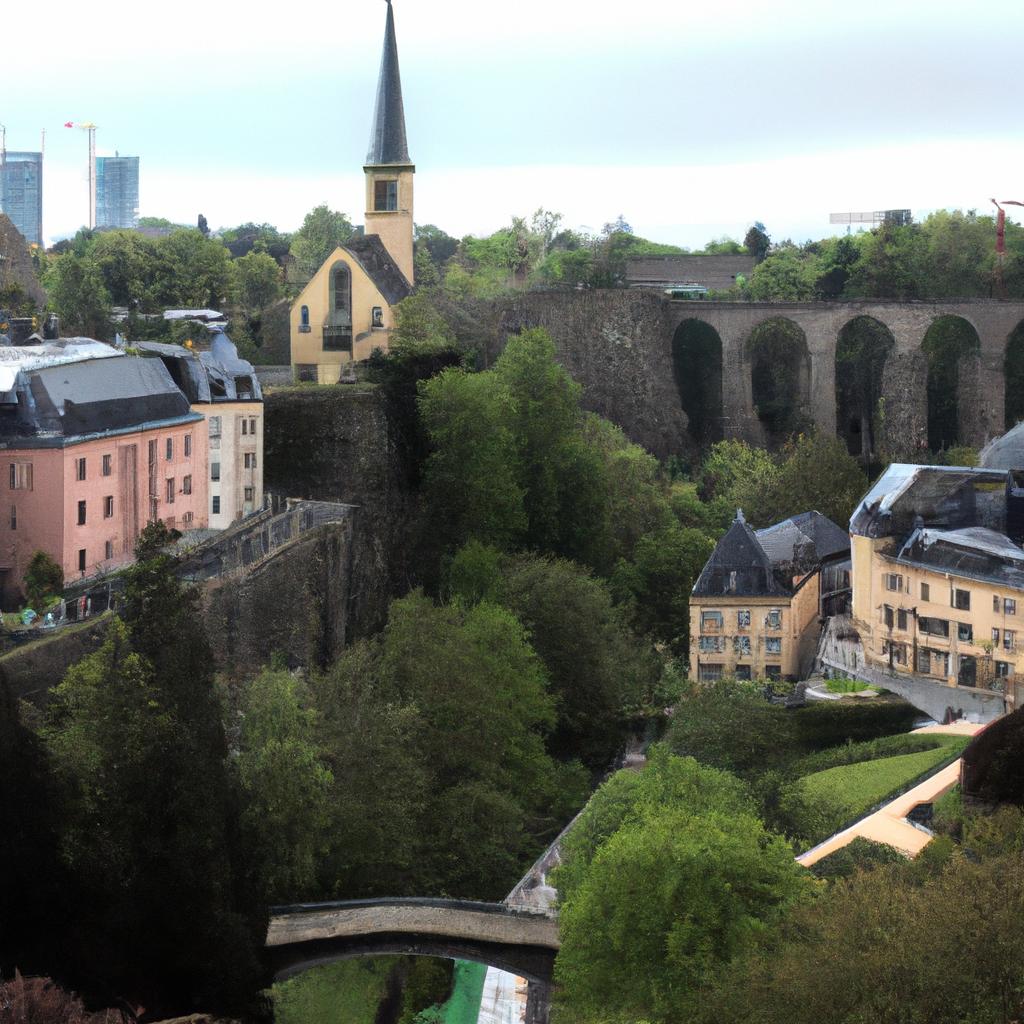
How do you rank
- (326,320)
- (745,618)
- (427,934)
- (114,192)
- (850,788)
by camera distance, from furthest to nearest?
(114,192), (326,320), (745,618), (850,788), (427,934)

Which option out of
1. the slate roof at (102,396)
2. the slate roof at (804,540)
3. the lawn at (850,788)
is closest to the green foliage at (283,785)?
the slate roof at (102,396)

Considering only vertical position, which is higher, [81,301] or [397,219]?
[397,219]

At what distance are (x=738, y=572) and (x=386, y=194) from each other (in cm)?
1694

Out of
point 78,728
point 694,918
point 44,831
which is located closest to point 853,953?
point 694,918

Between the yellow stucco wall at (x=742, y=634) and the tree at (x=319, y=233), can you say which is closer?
the yellow stucco wall at (x=742, y=634)

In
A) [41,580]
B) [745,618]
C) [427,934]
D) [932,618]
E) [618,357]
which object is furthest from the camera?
[618,357]

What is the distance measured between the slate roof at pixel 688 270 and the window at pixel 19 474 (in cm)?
4913

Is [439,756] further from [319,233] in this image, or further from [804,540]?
[319,233]

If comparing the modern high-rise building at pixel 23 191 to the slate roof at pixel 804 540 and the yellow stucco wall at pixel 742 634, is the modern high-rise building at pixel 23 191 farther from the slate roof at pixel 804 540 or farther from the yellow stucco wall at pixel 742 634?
the yellow stucco wall at pixel 742 634

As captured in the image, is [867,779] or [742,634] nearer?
[867,779]

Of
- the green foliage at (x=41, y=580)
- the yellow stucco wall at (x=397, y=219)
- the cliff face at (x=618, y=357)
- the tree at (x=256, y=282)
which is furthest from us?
the cliff face at (x=618, y=357)

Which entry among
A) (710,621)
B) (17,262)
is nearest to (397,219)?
(17,262)

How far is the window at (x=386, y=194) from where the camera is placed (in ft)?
209

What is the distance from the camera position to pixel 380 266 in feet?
199
